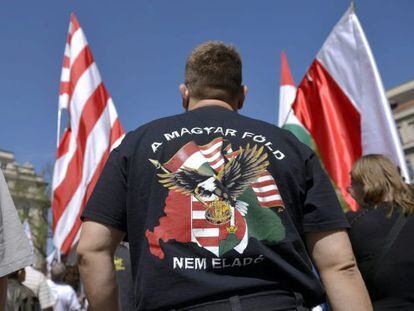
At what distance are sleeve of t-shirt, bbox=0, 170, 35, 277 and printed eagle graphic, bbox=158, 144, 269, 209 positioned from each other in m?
0.65

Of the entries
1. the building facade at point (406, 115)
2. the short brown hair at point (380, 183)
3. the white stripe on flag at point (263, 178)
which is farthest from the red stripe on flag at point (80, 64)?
the building facade at point (406, 115)

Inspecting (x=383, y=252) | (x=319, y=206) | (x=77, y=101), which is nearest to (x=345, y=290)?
(x=319, y=206)

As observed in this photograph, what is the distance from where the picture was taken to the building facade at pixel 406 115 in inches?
1925

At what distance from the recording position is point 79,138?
7.68m

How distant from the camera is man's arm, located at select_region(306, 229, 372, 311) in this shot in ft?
6.11

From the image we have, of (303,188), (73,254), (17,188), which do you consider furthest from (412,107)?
(303,188)

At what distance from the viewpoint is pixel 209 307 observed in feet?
5.63

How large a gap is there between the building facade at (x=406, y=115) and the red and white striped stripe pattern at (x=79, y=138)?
43825 mm

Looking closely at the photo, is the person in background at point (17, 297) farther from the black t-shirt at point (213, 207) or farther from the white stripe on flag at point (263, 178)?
the white stripe on flag at point (263, 178)

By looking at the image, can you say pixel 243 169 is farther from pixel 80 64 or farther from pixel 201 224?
pixel 80 64

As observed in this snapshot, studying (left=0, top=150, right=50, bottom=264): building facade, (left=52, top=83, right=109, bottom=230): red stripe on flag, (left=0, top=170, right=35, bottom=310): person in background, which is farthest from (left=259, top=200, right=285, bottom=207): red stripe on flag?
(left=0, top=150, right=50, bottom=264): building facade

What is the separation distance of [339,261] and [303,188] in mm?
287

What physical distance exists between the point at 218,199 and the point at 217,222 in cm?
8

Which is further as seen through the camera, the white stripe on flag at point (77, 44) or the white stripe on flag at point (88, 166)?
the white stripe on flag at point (77, 44)
